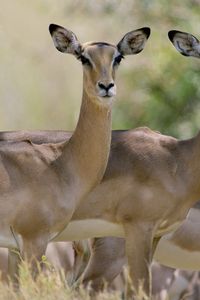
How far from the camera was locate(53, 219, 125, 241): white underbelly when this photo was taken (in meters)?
10.1

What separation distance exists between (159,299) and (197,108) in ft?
22.4

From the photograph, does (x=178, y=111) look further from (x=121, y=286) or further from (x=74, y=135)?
(x=74, y=135)

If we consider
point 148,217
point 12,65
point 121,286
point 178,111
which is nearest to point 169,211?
point 148,217

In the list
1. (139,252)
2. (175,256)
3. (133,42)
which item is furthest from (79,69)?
(139,252)

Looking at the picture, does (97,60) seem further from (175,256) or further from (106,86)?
(175,256)

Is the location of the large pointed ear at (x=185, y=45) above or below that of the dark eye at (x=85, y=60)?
below

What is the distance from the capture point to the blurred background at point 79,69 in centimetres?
1873

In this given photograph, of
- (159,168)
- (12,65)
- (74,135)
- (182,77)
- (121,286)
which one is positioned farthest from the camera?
(12,65)

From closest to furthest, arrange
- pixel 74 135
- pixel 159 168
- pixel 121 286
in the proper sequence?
pixel 74 135 < pixel 159 168 < pixel 121 286

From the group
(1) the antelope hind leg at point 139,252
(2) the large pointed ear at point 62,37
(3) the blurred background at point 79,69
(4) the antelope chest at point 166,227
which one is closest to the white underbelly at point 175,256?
(4) the antelope chest at point 166,227

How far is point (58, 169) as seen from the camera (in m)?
9.60

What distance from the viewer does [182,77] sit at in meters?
18.7

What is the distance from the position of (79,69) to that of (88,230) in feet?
37.0

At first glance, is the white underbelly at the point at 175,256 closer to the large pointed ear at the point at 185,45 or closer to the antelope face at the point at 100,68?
the large pointed ear at the point at 185,45
